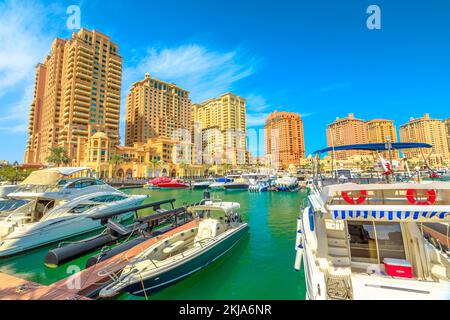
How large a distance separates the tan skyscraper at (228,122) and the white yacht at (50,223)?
10858 centimetres

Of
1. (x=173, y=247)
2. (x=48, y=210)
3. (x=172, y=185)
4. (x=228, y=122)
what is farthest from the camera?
(x=228, y=122)

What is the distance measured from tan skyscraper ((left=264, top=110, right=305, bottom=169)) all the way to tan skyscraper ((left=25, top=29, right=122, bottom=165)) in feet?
337

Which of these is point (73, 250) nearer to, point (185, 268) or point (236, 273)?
point (185, 268)

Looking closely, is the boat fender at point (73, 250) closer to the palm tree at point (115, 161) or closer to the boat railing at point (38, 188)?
the boat railing at point (38, 188)

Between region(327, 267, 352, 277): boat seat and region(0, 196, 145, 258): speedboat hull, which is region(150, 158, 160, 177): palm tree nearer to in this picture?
region(0, 196, 145, 258): speedboat hull

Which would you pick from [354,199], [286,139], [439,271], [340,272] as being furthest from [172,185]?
[286,139]

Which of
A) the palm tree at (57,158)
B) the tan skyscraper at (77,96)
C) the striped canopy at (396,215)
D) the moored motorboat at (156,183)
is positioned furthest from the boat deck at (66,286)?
the tan skyscraper at (77,96)

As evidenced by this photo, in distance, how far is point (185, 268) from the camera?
817 centimetres

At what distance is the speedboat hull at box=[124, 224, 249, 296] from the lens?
6967 mm

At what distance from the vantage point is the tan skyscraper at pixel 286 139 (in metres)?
148

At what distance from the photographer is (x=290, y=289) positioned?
7805 mm

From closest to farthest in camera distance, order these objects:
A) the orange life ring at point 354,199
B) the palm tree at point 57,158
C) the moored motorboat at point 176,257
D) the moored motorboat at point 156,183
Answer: the orange life ring at point 354,199, the moored motorboat at point 176,257, the moored motorboat at point 156,183, the palm tree at point 57,158

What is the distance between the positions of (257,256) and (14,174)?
62.1 metres

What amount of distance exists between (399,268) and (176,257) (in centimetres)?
717
